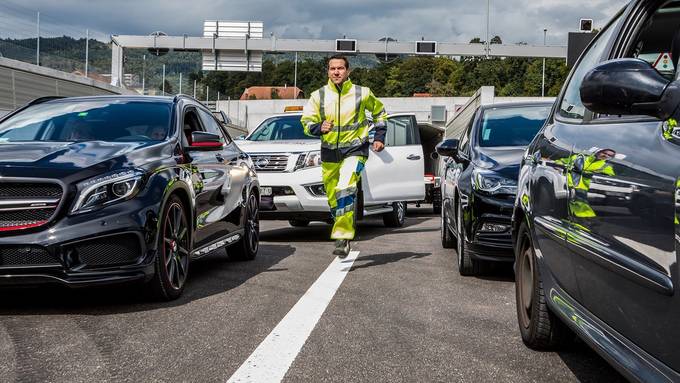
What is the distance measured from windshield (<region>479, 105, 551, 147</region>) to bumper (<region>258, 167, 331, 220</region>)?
9.32ft

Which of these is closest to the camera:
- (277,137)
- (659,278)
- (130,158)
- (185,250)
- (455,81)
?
(659,278)

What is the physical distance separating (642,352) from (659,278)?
272mm

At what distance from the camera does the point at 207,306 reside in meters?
5.62

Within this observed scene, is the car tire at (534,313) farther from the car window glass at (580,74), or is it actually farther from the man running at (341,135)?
the man running at (341,135)

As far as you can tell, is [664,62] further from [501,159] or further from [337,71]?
[337,71]

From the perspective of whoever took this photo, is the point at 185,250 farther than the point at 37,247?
Yes

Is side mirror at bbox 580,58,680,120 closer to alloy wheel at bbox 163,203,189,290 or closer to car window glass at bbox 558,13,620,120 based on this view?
car window glass at bbox 558,13,620,120

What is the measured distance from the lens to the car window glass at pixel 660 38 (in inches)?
131

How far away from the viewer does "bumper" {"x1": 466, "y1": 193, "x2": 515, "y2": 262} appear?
21.9 feet

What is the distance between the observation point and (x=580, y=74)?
4227 millimetres

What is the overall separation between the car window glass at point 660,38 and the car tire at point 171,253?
3.25 metres

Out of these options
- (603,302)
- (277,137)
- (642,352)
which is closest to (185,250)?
(603,302)

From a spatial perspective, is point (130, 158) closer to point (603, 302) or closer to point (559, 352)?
point (559, 352)

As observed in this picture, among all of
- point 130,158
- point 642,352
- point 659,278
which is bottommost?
point 642,352
